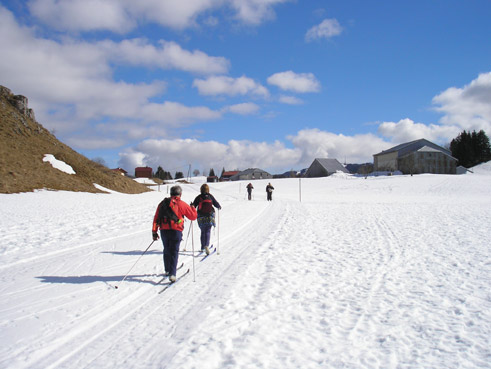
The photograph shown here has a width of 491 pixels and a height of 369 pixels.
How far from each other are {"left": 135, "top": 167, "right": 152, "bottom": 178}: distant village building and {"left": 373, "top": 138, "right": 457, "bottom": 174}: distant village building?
97.3m

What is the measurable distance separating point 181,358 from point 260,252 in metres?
5.31

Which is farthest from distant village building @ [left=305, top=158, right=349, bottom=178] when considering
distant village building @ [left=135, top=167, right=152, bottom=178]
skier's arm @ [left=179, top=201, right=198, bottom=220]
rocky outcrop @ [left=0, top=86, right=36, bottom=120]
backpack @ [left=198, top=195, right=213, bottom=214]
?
distant village building @ [left=135, top=167, right=152, bottom=178]

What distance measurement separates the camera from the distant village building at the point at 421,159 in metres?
62.1

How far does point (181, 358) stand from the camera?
342 cm

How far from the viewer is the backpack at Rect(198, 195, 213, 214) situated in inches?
350

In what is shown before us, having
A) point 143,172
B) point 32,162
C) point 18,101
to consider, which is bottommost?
point 32,162

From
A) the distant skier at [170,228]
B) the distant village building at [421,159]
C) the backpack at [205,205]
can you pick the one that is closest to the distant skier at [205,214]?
the backpack at [205,205]

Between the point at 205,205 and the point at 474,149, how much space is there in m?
90.4

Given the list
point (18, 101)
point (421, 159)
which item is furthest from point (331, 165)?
point (18, 101)

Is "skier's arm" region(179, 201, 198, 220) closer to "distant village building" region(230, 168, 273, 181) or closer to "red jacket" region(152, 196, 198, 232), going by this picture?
"red jacket" region(152, 196, 198, 232)

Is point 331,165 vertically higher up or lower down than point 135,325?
higher up

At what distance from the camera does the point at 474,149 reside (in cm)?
7781

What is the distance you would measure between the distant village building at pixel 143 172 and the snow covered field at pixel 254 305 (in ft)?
412

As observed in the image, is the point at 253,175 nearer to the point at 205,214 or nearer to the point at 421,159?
the point at 421,159
